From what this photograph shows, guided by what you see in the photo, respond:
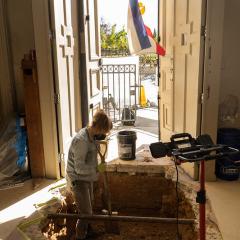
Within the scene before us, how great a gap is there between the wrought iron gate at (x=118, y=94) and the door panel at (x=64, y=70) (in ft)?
7.47

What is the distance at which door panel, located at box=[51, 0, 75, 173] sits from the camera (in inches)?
115

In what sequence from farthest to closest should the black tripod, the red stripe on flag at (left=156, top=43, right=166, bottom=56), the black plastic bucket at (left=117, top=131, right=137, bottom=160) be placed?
1. the red stripe on flag at (left=156, top=43, right=166, bottom=56)
2. the black plastic bucket at (left=117, top=131, right=137, bottom=160)
3. the black tripod

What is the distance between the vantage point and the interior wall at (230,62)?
3184 mm

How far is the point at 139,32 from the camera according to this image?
13.5 feet

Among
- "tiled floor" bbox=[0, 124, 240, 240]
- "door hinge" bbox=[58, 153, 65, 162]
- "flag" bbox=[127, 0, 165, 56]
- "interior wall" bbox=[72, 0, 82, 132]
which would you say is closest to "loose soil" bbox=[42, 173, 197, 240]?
"tiled floor" bbox=[0, 124, 240, 240]

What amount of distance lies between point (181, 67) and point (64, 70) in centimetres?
125

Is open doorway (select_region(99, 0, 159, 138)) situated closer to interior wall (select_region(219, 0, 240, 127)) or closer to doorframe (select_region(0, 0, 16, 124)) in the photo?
interior wall (select_region(219, 0, 240, 127))

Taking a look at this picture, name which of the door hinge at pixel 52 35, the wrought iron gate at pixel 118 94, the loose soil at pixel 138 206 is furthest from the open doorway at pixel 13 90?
the wrought iron gate at pixel 118 94

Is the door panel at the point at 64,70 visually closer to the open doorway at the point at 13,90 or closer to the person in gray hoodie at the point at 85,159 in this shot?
the open doorway at the point at 13,90

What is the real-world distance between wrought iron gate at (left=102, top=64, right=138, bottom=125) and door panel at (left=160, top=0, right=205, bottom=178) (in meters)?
1.66

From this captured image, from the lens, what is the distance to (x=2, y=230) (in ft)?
7.23

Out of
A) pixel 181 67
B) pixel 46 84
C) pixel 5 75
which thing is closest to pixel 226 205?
pixel 181 67

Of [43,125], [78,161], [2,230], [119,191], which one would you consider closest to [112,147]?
[119,191]

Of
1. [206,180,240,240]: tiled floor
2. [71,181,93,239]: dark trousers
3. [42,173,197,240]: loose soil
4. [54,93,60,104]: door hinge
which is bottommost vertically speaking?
[42,173,197,240]: loose soil
